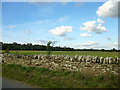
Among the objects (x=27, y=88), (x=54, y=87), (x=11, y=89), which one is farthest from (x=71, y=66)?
(x=11, y=89)

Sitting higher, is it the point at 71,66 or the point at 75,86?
the point at 71,66

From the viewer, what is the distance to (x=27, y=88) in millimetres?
5773

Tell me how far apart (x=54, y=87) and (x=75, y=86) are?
1118 millimetres

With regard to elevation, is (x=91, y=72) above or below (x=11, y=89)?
above

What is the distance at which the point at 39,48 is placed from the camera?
4425 centimetres

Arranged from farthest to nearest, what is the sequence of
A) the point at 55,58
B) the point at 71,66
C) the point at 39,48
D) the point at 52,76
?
the point at 39,48
the point at 55,58
the point at 71,66
the point at 52,76

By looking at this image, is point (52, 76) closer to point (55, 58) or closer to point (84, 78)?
point (84, 78)

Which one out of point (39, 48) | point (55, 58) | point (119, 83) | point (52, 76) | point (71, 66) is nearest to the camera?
point (119, 83)

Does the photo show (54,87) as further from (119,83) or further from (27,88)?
(119,83)

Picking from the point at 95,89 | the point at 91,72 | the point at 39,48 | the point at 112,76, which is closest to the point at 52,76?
the point at 91,72

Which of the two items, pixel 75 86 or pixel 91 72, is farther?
pixel 91 72

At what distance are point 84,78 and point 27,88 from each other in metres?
3.40

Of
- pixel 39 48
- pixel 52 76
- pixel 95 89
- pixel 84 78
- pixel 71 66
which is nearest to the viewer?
pixel 95 89

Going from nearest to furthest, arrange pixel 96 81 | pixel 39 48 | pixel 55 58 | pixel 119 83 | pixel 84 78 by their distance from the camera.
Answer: pixel 119 83 → pixel 96 81 → pixel 84 78 → pixel 55 58 → pixel 39 48
